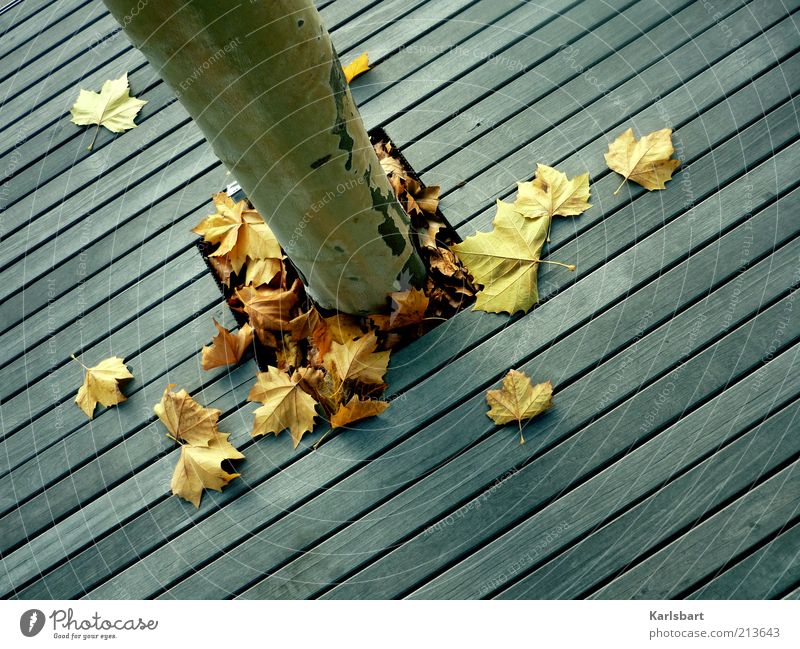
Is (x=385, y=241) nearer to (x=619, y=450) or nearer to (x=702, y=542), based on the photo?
(x=619, y=450)

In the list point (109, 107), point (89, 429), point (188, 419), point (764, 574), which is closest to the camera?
point (764, 574)

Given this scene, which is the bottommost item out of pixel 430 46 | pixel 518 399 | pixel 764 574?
pixel 764 574

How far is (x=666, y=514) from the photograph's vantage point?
190cm

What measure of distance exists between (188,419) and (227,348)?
0.25 m

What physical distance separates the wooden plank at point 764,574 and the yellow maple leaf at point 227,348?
1.46 m

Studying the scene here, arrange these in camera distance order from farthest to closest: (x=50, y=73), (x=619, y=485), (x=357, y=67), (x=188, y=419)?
(x=50, y=73) → (x=357, y=67) → (x=188, y=419) → (x=619, y=485)

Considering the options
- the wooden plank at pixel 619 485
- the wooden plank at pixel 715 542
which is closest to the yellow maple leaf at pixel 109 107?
the wooden plank at pixel 619 485

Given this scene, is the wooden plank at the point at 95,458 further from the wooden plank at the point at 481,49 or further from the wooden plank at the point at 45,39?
the wooden plank at the point at 45,39

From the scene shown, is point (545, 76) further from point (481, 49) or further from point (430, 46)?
point (430, 46)

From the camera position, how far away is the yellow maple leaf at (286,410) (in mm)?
2100

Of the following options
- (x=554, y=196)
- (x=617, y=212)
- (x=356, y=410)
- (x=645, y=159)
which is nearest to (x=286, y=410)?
(x=356, y=410)

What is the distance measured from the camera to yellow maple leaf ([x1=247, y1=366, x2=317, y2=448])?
2100mm

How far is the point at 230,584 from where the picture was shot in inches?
79.7

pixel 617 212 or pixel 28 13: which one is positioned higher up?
pixel 28 13
